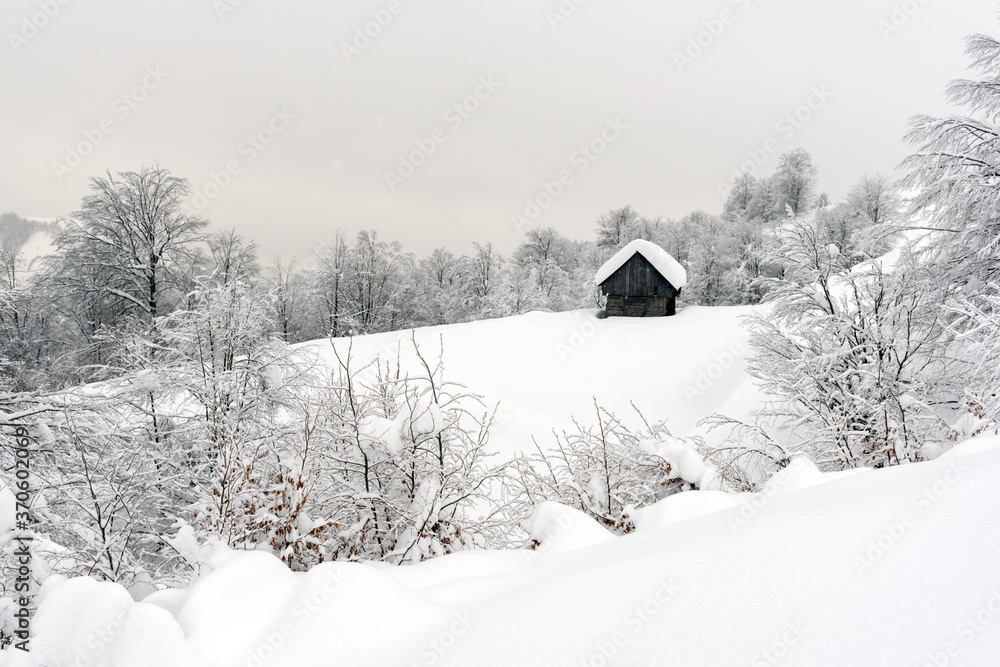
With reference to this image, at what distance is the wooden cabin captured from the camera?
2233cm

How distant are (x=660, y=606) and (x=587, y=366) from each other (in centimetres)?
1578

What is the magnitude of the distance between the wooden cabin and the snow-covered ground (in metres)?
20.7

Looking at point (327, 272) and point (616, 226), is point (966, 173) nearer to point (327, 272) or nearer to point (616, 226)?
point (327, 272)

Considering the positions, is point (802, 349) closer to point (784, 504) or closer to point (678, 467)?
point (678, 467)

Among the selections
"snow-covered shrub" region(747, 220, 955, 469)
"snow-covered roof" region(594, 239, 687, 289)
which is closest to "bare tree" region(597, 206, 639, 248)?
"snow-covered roof" region(594, 239, 687, 289)

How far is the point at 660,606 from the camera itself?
67.5 inches

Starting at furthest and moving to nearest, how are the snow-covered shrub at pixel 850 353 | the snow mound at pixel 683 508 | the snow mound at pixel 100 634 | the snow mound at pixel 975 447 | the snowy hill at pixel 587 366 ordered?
the snowy hill at pixel 587 366 < the snow-covered shrub at pixel 850 353 < the snow mound at pixel 683 508 < the snow mound at pixel 975 447 < the snow mound at pixel 100 634

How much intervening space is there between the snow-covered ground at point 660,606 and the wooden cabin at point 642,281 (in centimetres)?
2071

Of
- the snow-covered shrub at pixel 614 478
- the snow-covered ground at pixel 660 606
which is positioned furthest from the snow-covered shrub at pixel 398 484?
the snow-covered ground at pixel 660 606

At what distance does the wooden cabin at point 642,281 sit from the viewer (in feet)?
73.3

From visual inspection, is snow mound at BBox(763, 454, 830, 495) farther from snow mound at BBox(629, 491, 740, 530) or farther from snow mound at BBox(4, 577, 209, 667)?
snow mound at BBox(4, 577, 209, 667)

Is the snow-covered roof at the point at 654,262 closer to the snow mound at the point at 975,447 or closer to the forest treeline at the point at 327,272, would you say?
the forest treeline at the point at 327,272

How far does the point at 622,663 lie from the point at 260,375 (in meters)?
8.41

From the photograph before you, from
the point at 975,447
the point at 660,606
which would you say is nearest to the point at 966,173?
the point at 975,447
